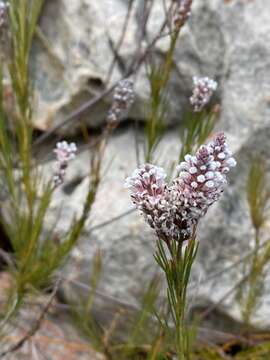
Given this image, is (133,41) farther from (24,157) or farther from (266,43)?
(24,157)

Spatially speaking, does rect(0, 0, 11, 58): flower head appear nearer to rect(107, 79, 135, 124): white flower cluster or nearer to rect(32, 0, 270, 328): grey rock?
rect(107, 79, 135, 124): white flower cluster

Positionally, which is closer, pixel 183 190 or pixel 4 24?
pixel 183 190

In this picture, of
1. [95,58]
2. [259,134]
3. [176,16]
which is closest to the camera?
[176,16]

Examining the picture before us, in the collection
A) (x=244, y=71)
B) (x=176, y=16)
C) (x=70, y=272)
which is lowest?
(x=70, y=272)

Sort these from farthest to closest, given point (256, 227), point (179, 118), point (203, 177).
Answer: point (179, 118) → point (256, 227) → point (203, 177)

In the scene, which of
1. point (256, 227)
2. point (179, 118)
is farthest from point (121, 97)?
point (179, 118)

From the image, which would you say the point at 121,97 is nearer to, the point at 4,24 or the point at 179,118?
the point at 4,24

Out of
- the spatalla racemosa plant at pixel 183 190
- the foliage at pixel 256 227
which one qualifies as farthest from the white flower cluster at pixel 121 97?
the spatalla racemosa plant at pixel 183 190

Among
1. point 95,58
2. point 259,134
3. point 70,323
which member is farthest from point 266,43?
point 70,323

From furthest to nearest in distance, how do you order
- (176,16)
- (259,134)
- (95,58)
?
(95,58) < (259,134) < (176,16)

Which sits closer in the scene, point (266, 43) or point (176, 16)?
point (176, 16)
